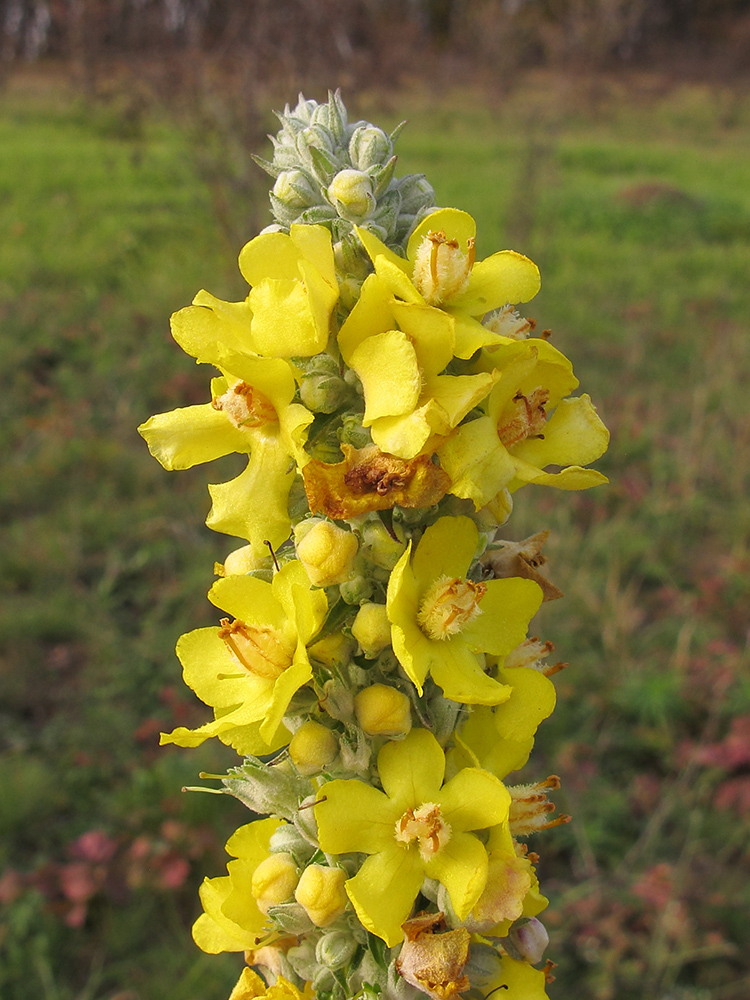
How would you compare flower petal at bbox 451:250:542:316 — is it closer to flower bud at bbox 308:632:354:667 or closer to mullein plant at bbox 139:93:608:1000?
mullein plant at bbox 139:93:608:1000

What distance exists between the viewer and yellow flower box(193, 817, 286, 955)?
1191 mm

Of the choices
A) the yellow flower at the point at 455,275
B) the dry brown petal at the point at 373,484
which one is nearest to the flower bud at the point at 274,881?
the dry brown petal at the point at 373,484

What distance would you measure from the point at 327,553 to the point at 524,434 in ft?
1.03

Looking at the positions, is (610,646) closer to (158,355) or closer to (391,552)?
(391,552)

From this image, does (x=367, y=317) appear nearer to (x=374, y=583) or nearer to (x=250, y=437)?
(x=250, y=437)

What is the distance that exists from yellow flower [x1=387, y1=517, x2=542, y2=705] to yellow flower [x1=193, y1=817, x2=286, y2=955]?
377 millimetres

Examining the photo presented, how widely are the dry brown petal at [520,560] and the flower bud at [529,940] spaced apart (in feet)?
1.50

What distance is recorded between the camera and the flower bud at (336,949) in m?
1.11

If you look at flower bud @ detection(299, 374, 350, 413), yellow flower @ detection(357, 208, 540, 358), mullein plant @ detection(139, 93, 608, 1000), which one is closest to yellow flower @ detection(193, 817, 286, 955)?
mullein plant @ detection(139, 93, 608, 1000)

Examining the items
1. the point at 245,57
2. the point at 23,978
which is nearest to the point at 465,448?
the point at 23,978

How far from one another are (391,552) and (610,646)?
3330mm

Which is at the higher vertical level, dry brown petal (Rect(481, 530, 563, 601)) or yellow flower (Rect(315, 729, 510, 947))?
dry brown petal (Rect(481, 530, 563, 601))

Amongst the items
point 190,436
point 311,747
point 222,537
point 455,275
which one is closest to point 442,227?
point 455,275

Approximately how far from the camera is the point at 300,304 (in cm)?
104
